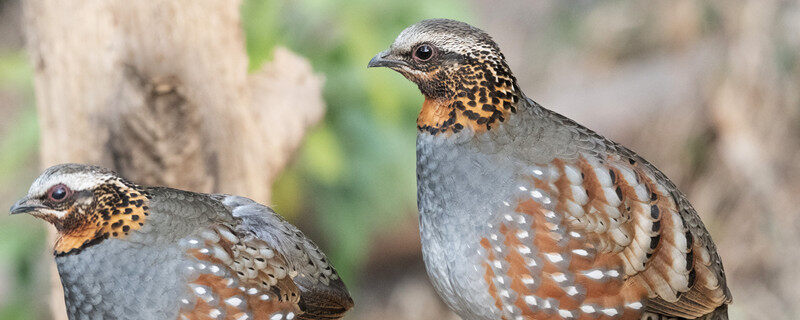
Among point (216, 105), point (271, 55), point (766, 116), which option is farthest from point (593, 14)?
point (216, 105)

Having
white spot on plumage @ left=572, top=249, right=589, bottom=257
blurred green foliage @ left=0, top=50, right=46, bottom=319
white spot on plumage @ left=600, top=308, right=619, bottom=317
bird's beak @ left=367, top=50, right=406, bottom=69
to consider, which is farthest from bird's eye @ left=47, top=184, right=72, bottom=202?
blurred green foliage @ left=0, top=50, right=46, bottom=319

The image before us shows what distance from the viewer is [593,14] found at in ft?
34.1

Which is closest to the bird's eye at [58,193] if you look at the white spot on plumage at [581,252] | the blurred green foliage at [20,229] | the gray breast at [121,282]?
the gray breast at [121,282]

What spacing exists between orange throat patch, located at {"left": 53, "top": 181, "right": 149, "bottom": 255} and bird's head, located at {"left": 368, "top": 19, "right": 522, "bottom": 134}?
115cm

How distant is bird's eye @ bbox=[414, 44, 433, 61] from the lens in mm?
3799

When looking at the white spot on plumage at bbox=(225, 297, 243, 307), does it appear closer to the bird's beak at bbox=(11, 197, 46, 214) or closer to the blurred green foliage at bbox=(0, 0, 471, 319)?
the bird's beak at bbox=(11, 197, 46, 214)

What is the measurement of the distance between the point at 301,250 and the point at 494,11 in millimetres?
8008

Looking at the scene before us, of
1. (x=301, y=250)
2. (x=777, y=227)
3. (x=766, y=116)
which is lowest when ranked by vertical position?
(x=301, y=250)

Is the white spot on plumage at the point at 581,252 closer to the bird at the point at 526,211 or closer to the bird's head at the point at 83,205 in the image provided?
the bird at the point at 526,211

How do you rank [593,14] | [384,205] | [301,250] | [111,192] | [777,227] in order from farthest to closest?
[593,14] → [777,227] → [384,205] → [301,250] → [111,192]

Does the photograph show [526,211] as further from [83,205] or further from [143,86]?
[143,86]

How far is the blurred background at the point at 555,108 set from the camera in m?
6.87

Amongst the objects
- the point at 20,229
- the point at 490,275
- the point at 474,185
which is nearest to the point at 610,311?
the point at 490,275

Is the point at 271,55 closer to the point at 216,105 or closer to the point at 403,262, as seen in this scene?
the point at 216,105
